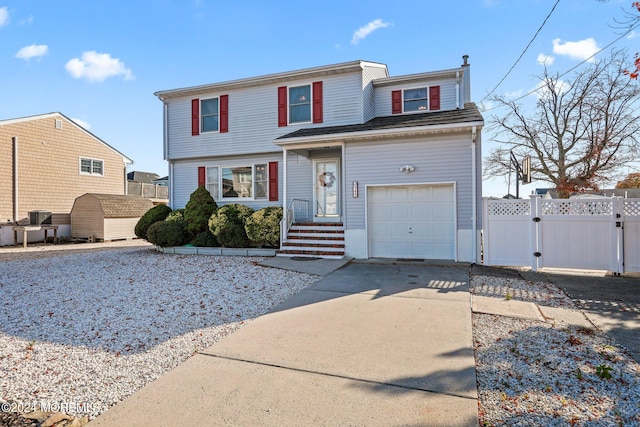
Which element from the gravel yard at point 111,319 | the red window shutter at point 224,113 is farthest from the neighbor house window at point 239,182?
the gravel yard at point 111,319

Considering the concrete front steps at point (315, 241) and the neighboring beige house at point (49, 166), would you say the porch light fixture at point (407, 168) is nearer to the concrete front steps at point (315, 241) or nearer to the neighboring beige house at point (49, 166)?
the concrete front steps at point (315, 241)

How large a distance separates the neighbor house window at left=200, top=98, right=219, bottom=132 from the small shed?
705 cm

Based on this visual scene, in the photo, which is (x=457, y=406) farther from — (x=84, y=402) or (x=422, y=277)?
(x=422, y=277)

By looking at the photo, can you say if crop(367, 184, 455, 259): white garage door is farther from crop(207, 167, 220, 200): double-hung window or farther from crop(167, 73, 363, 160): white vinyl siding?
crop(207, 167, 220, 200): double-hung window

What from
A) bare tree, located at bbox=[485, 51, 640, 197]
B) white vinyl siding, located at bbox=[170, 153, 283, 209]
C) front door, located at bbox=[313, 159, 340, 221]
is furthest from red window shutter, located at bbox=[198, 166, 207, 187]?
bare tree, located at bbox=[485, 51, 640, 197]

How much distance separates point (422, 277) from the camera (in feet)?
23.7

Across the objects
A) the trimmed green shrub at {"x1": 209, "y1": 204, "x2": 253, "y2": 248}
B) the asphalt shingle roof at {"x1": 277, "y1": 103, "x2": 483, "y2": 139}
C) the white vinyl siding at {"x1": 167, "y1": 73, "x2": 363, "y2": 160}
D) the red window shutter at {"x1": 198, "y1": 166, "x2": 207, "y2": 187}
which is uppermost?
the white vinyl siding at {"x1": 167, "y1": 73, "x2": 363, "y2": 160}

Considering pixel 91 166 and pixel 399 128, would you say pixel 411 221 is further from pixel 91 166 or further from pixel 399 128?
pixel 91 166

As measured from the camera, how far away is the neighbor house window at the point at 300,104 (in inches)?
478

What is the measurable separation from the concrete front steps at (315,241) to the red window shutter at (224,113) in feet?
16.7

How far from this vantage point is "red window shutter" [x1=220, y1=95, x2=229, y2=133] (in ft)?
42.7

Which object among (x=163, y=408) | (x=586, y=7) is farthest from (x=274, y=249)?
(x=586, y=7)

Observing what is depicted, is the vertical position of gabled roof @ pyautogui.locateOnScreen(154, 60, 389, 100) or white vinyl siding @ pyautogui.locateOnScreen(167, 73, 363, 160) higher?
gabled roof @ pyautogui.locateOnScreen(154, 60, 389, 100)

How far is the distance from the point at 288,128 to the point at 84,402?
1069cm
